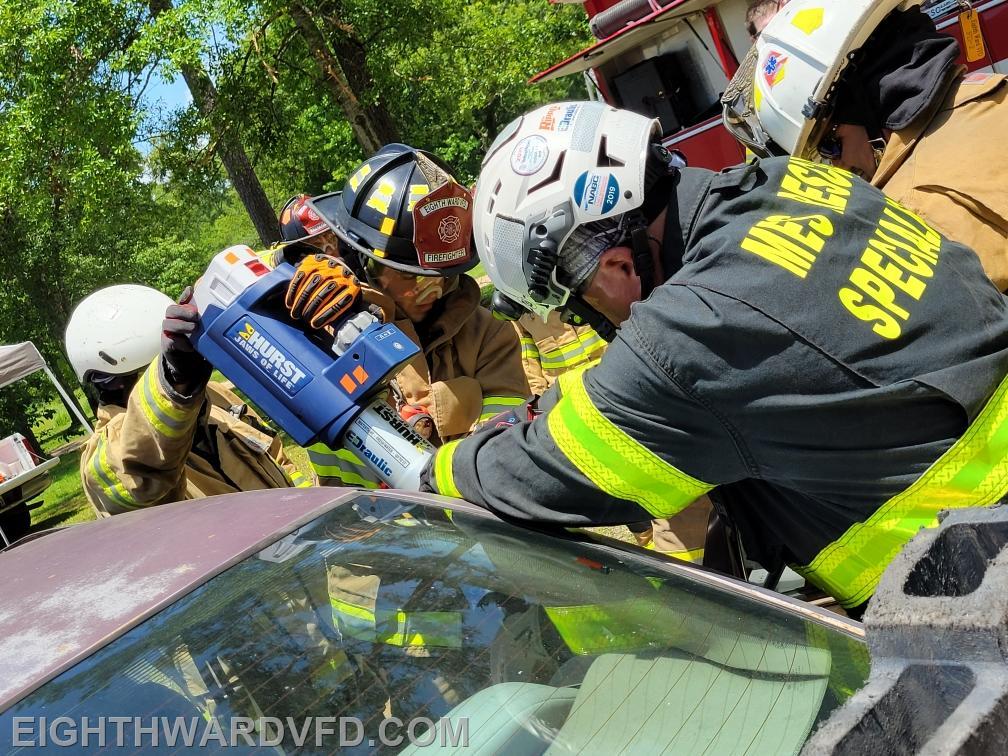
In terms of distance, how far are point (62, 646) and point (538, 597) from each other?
0.74 m

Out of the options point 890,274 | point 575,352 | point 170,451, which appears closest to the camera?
point 890,274

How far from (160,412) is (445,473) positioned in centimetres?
112

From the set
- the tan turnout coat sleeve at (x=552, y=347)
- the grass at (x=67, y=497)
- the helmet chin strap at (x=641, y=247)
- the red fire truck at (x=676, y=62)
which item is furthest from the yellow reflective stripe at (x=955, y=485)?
the red fire truck at (x=676, y=62)

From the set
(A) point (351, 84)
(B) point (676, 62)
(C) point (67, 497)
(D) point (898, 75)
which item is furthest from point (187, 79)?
(D) point (898, 75)

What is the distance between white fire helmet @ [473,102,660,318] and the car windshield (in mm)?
685

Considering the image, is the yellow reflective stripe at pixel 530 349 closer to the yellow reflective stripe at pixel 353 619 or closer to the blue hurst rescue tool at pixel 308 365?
the blue hurst rescue tool at pixel 308 365

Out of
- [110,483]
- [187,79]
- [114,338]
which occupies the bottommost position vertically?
[110,483]

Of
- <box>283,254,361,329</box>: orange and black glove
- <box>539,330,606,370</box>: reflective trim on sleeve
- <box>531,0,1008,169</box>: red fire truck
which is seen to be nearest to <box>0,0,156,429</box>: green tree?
<box>531,0,1008,169</box>: red fire truck

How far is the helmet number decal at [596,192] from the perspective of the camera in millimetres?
1910

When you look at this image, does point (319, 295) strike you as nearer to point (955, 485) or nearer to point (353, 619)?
point (353, 619)

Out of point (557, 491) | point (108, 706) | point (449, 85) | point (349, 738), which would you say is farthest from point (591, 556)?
point (449, 85)

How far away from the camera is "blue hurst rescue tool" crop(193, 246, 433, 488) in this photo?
216cm

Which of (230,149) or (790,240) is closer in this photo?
(790,240)

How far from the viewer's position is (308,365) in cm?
222
